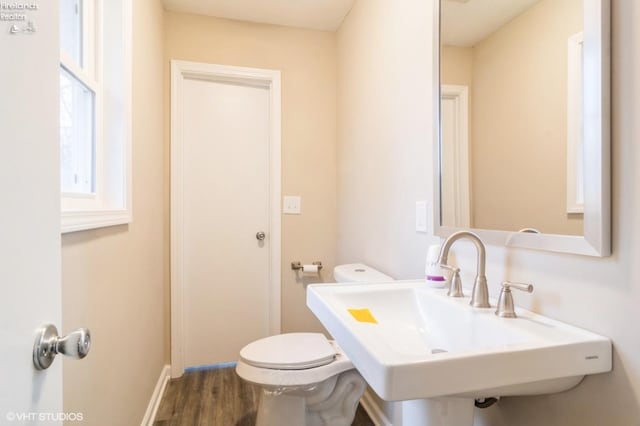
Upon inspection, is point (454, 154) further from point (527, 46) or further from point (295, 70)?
point (295, 70)

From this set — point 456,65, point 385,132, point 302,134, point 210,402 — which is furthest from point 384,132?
point 210,402

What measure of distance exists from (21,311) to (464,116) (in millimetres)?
1217

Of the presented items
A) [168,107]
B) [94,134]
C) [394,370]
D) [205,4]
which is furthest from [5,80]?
[205,4]

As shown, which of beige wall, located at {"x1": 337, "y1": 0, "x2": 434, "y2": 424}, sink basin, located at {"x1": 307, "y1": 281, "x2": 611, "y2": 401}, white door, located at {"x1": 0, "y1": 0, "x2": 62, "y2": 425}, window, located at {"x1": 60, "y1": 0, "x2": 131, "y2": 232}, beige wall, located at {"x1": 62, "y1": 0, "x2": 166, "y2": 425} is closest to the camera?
white door, located at {"x1": 0, "y1": 0, "x2": 62, "y2": 425}

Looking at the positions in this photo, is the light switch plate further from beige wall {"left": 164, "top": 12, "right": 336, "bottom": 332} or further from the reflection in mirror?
the reflection in mirror

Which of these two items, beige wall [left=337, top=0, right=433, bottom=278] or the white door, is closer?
the white door

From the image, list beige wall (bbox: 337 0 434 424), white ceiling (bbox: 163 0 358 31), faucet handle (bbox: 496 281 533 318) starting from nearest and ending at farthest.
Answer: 1. faucet handle (bbox: 496 281 533 318)
2. beige wall (bbox: 337 0 434 424)
3. white ceiling (bbox: 163 0 358 31)

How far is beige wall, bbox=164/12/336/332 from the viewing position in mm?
2250

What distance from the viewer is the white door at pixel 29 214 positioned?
412 mm

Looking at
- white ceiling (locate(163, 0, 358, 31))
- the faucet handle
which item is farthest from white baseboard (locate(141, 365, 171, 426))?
white ceiling (locate(163, 0, 358, 31))

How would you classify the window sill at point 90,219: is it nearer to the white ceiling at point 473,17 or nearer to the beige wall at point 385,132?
the beige wall at point 385,132

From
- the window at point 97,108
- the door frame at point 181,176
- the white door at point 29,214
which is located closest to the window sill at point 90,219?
the window at point 97,108

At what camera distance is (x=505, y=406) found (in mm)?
919

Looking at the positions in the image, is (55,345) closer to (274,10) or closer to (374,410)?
(374,410)
